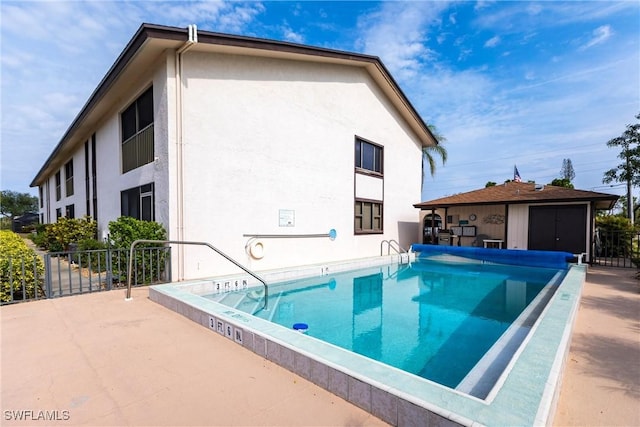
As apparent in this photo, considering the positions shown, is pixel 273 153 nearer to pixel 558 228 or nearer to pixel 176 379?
pixel 176 379

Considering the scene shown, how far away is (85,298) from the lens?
5914mm

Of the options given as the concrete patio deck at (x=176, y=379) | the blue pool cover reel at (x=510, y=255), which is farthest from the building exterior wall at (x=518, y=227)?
the concrete patio deck at (x=176, y=379)

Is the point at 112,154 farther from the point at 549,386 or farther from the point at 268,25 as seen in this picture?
the point at 549,386

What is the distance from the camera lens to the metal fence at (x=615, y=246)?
12.1m

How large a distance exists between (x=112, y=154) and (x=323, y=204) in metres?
7.99

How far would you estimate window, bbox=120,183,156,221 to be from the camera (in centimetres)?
874

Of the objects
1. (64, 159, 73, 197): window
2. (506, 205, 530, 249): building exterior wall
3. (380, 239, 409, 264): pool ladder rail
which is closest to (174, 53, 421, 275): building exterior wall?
(380, 239, 409, 264): pool ladder rail

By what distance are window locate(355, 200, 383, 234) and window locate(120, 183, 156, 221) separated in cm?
784

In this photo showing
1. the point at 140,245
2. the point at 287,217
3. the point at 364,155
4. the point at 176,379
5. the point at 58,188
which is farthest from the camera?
the point at 58,188

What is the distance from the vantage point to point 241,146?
9.03 meters

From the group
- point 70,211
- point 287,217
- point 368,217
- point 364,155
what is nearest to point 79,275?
point 287,217

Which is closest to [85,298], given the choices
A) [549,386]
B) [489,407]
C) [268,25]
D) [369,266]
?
[489,407]

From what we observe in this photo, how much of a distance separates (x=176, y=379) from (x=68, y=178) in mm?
20765

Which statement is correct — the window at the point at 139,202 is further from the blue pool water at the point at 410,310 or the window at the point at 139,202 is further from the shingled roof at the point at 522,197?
the shingled roof at the point at 522,197
